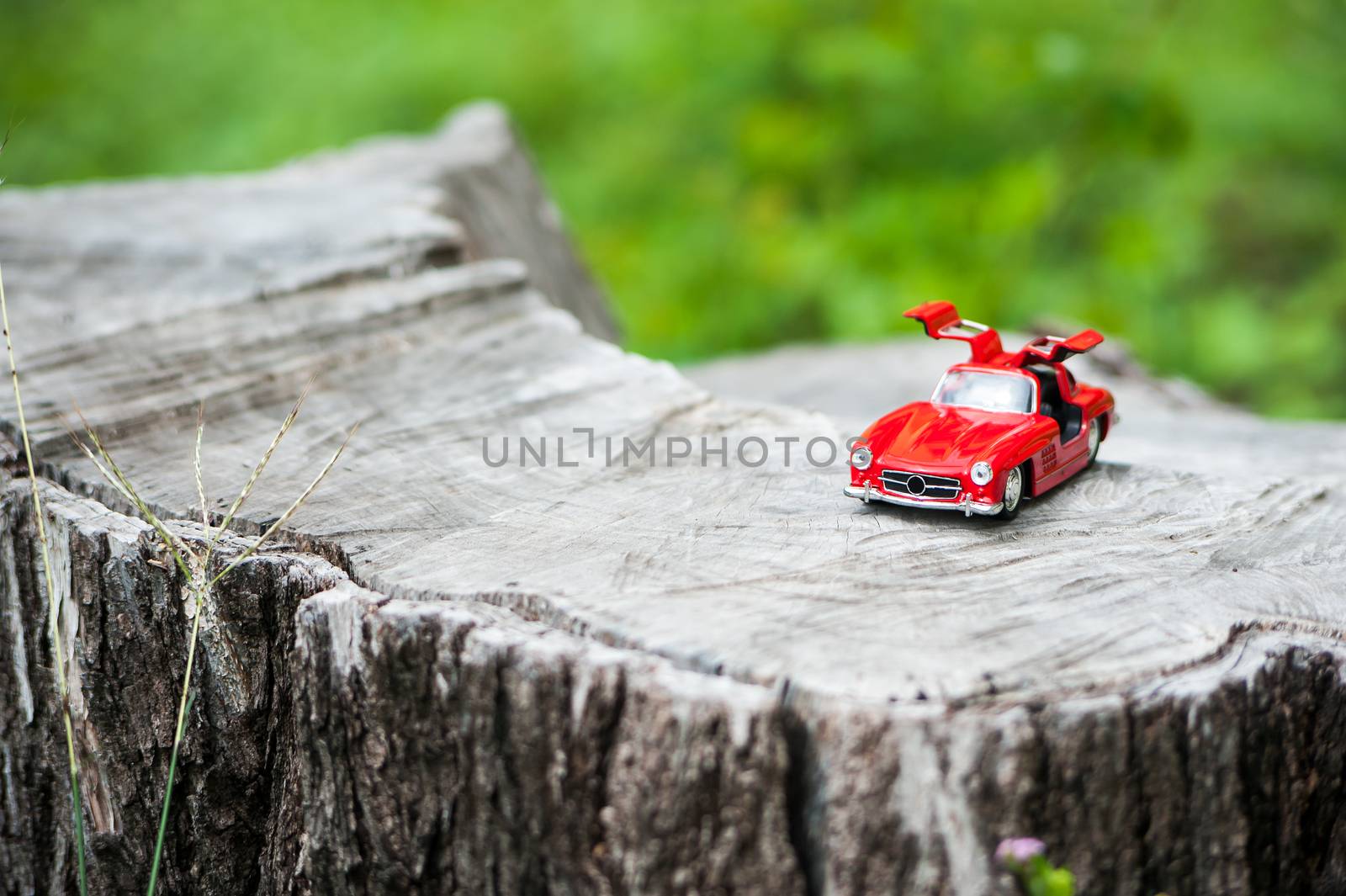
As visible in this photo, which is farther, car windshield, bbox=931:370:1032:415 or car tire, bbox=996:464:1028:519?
car windshield, bbox=931:370:1032:415

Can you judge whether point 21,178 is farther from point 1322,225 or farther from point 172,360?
point 1322,225

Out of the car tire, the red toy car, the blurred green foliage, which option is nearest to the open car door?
the red toy car

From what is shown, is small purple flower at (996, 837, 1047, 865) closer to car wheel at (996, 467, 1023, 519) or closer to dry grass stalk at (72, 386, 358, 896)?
car wheel at (996, 467, 1023, 519)

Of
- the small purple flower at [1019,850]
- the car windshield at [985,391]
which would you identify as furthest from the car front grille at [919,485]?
the small purple flower at [1019,850]

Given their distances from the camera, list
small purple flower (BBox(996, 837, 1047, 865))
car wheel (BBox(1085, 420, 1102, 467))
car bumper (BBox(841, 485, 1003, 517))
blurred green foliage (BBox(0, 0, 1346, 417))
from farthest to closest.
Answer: blurred green foliage (BBox(0, 0, 1346, 417)) < car wheel (BBox(1085, 420, 1102, 467)) < car bumper (BBox(841, 485, 1003, 517)) < small purple flower (BBox(996, 837, 1047, 865))

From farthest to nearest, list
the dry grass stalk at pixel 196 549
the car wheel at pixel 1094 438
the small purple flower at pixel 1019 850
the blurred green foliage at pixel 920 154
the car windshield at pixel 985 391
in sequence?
1. the blurred green foliage at pixel 920 154
2. the car wheel at pixel 1094 438
3. the car windshield at pixel 985 391
4. the dry grass stalk at pixel 196 549
5. the small purple flower at pixel 1019 850

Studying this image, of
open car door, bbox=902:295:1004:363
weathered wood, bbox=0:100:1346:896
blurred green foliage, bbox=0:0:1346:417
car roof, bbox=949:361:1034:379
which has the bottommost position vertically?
weathered wood, bbox=0:100:1346:896

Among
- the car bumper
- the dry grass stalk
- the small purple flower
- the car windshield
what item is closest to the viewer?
the small purple flower

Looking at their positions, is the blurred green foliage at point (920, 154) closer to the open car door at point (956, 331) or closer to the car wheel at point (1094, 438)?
the car wheel at point (1094, 438)
